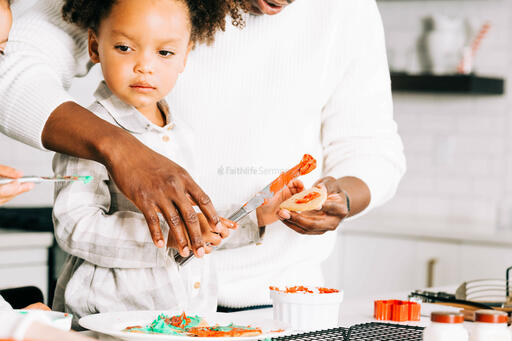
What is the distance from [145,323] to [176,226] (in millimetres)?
159

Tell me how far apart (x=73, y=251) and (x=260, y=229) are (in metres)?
0.39

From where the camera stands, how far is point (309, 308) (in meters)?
1.14

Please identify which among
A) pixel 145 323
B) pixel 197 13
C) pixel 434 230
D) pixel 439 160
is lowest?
pixel 145 323

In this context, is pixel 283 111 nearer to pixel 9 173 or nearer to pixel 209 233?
pixel 209 233

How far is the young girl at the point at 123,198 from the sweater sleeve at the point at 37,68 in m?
0.04

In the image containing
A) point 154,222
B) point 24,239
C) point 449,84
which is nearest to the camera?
point 154,222

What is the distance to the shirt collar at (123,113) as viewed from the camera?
4.47 ft

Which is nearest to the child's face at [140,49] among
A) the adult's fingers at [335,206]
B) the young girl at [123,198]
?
the young girl at [123,198]

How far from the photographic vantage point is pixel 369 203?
1.54m

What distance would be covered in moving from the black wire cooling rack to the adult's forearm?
1.34 ft

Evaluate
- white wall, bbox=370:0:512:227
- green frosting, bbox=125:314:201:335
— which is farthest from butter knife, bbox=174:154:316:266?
white wall, bbox=370:0:512:227

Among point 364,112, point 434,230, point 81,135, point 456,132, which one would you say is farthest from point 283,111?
point 456,132

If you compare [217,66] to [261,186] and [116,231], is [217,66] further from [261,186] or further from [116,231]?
[116,231]

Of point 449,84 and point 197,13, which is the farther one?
point 449,84
